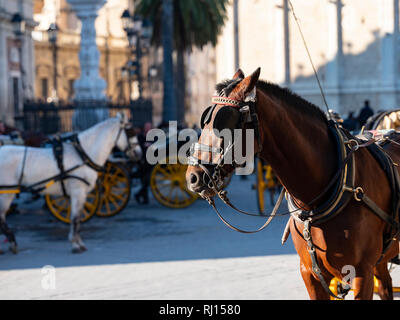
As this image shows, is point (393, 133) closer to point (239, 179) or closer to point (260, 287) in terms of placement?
point (260, 287)

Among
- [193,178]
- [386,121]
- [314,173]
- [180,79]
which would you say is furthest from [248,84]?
[180,79]

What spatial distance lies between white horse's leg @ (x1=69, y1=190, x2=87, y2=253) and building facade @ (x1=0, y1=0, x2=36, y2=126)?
56.7 feet

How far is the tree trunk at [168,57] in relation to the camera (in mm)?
18333

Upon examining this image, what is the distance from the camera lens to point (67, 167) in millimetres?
9484

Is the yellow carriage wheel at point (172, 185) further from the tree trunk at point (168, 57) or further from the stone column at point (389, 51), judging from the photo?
the stone column at point (389, 51)

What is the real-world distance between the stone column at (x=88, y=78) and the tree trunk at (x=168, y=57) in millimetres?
1612

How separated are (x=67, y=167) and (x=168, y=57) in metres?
9.40

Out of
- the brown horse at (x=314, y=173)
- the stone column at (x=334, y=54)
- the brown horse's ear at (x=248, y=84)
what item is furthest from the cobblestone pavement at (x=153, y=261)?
the stone column at (x=334, y=54)

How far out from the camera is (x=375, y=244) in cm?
412

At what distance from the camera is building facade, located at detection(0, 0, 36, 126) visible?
2772 cm

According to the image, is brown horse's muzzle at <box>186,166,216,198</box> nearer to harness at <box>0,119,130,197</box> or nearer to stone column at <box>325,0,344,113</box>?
harness at <box>0,119,130,197</box>

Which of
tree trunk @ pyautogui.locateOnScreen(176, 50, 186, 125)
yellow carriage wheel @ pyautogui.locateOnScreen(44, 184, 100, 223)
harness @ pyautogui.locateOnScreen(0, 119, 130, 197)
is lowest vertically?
yellow carriage wheel @ pyautogui.locateOnScreen(44, 184, 100, 223)

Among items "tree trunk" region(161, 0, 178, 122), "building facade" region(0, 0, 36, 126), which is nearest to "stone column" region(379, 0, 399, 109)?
"tree trunk" region(161, 0, 178, 122)

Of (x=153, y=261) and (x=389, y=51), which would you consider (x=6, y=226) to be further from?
(x=389, y=51)
